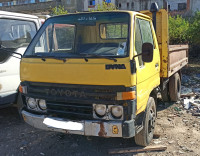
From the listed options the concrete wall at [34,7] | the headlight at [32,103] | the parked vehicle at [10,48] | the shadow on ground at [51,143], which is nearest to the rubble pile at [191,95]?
the shadow on ground at [51,143]

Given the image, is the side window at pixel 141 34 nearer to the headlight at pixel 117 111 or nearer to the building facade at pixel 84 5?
the headlight at pixel 117 111

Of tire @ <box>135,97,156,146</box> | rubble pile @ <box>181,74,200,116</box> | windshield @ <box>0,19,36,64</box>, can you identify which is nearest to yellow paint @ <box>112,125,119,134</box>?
tire @ <box>135,97,156,146</box>

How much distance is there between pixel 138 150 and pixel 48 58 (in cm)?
200

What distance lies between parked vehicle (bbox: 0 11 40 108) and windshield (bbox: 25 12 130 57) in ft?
2.85

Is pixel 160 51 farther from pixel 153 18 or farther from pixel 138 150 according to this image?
pixel 138 150

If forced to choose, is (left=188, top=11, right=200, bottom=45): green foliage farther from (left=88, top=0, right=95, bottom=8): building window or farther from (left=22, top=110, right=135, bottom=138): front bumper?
(left=88, top=0, right=95, bottom=8): building window

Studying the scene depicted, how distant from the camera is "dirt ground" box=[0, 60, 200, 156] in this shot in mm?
3482

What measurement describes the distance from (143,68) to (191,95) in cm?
384

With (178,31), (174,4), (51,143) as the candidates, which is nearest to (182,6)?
(174,4)

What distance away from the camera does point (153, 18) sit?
4395 millimetres

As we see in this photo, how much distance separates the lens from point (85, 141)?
3.81 metres

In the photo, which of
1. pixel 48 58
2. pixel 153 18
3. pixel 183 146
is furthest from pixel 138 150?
pixel 153 18

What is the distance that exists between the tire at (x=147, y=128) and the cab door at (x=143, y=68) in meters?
0.19

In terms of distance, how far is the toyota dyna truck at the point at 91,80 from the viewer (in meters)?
2.72
